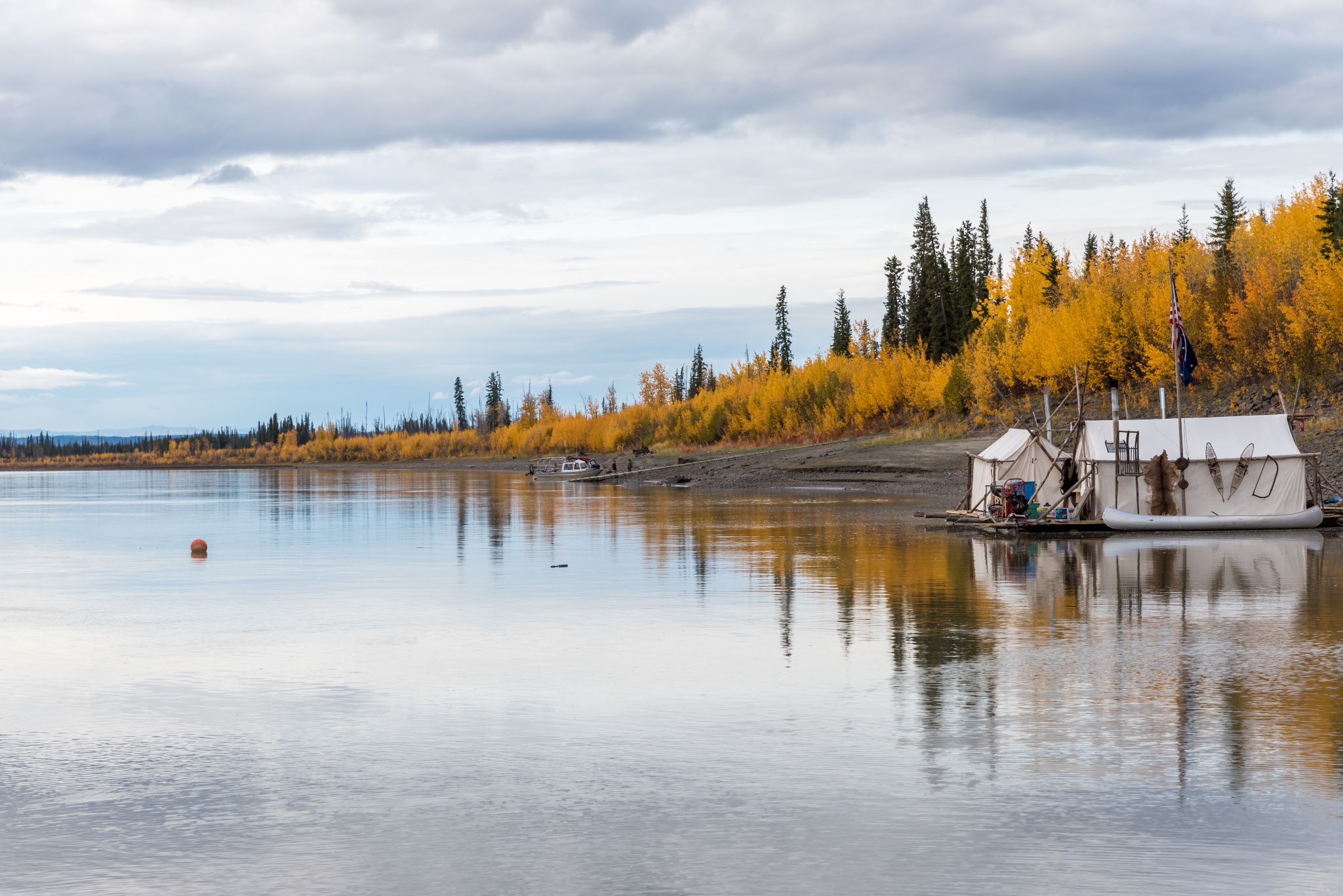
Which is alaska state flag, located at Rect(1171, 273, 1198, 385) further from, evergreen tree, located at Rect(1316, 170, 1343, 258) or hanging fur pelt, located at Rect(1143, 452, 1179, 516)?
evergreen tree, located at Rect(1316, 170, 1343, 258)

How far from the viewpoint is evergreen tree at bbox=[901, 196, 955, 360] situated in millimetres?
118312

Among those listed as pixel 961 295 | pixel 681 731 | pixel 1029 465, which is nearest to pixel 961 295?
pixel 961 295

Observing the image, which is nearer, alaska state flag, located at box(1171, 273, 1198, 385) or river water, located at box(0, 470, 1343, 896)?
river water, located at box(0, 470, 1343, 896)

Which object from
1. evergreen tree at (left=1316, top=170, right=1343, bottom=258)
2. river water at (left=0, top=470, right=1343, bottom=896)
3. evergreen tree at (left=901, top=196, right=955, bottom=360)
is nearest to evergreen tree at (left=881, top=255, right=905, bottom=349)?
evergreen tree at (left=901, top=196, right=955, bottom=360)

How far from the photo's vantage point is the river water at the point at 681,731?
802 cm

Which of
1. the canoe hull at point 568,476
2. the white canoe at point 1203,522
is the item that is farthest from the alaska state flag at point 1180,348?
the canoe hull at point 568,476

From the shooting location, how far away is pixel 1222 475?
36.6m

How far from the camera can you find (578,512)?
50.9 m

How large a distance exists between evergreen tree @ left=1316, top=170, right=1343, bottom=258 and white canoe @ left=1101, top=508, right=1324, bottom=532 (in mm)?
37205

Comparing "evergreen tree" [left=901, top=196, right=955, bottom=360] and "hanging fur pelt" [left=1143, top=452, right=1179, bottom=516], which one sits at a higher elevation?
"evergreen tree" [left=901, top=196, right=955, bottom=360]

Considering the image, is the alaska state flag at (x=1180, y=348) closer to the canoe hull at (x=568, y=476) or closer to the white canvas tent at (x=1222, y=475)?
the white canvas tent at (x=1222, y=475)

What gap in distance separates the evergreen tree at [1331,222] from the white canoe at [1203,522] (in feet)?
122

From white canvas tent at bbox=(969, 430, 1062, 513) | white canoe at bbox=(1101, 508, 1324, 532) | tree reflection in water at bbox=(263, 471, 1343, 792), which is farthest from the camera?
white canvas tent at bbox=(969, 430, 1062, 513)

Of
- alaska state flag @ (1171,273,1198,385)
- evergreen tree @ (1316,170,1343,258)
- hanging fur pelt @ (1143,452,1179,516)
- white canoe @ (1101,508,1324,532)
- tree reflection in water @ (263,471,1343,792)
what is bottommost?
tree reflection in water @ (263,471,1343,792)
